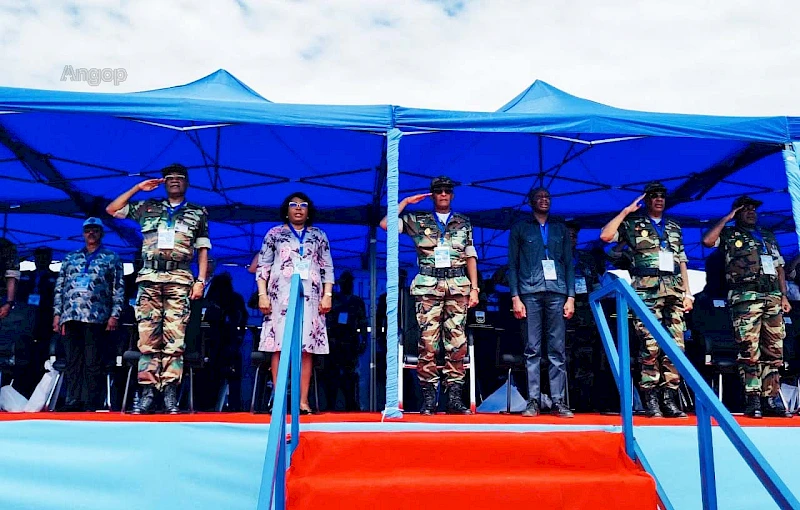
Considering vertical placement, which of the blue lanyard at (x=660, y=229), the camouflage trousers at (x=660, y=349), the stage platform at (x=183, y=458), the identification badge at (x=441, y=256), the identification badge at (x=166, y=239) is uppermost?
the blue lanyard at (x=660, y=229)

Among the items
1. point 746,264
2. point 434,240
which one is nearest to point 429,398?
point 434,240

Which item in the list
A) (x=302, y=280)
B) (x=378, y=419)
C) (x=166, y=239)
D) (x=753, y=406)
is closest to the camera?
(x=378, y=419)

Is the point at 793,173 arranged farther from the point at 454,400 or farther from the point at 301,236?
the point at 301,236

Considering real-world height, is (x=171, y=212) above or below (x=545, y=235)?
above

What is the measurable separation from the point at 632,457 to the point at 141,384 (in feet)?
10.9

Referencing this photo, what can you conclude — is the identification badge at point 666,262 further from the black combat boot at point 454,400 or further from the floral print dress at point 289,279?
the floral print dress at point 289,279

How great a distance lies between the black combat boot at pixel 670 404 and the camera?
500 cm

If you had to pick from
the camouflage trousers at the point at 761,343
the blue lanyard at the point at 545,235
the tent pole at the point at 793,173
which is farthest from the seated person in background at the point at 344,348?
the tent pole at the point at 793,173

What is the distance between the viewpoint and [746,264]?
5.56 m

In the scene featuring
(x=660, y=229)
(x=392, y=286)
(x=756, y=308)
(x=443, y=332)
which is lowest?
(x=443, y=332)

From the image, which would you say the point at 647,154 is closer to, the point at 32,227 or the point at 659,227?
the point at 659,227

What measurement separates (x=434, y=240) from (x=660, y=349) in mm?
1833

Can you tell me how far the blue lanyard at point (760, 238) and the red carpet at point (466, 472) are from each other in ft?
9.04

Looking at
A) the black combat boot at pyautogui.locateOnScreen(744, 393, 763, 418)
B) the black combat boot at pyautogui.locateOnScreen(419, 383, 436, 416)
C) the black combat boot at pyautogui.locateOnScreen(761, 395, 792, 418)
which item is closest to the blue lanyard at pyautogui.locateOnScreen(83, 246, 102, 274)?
the black combat boot at pyautogui.locateOnScreen(419, 383, 436, 416)
